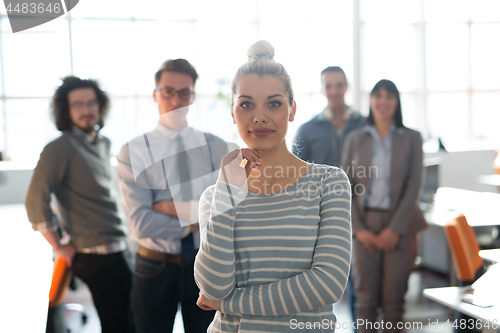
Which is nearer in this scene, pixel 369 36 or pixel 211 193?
pixel 211 193

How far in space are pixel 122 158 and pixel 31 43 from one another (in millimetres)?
5041

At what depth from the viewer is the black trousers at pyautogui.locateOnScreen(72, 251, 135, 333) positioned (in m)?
2.07

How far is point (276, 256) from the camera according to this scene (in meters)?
1.08

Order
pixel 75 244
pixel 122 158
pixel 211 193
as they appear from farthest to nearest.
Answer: pixel 75 244 → pixel 122 158 → pixel 211 193

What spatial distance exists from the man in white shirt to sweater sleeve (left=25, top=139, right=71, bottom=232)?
57cm

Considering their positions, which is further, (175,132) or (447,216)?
(447,216)

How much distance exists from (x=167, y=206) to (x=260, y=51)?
0.76m

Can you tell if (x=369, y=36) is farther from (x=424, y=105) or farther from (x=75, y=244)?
(x=75, y=244)

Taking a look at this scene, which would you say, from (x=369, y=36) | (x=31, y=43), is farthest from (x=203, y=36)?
(x=369, y=36)

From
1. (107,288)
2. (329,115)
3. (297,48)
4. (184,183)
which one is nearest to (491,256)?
(329,115)

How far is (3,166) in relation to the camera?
505 cm

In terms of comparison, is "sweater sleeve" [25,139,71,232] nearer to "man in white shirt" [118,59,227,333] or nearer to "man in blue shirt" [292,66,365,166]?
"man in white shirt" [118,59,227,333]

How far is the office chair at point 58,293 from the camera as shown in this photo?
2.15 m

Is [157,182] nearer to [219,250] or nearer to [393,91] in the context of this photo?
[219,250]
